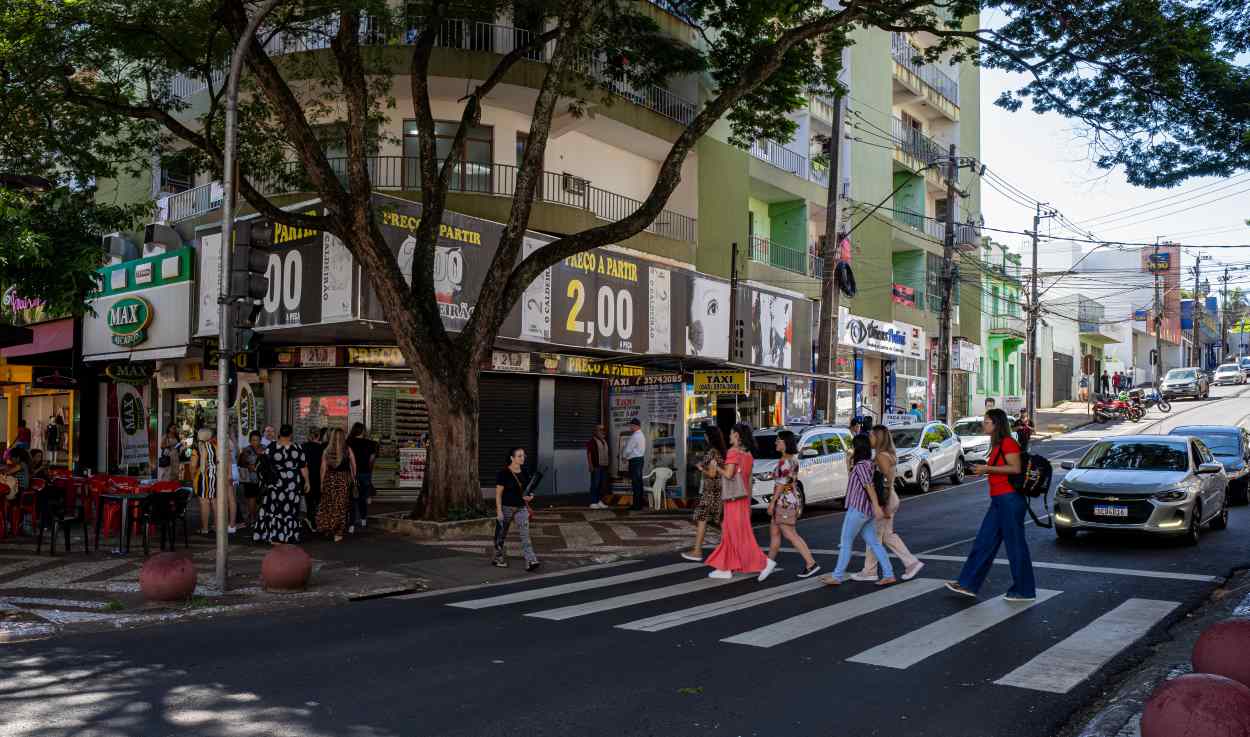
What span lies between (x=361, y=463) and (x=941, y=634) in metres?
11.0

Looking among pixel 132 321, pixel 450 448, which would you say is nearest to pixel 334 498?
pixel 450 448

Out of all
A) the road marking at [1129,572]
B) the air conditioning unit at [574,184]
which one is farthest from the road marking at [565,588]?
the air conditioning unit at [574,184]

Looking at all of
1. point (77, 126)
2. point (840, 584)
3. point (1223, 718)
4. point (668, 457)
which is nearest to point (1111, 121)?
point (840, 584)

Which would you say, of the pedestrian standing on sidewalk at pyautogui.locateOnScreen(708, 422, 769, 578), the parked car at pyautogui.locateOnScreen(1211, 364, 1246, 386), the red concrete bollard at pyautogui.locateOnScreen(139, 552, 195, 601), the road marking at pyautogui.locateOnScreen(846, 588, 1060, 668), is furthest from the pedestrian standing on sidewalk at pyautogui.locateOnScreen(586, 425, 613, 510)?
the parked car at pyautogui.locateOnScreen(1211, 364, 1246, 386)

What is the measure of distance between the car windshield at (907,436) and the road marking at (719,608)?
12.6 m

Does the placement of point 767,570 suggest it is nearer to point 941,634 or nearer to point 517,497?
point 941,634

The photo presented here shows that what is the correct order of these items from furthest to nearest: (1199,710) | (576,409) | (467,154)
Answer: (576,409) → (467,154) → (1199,710)

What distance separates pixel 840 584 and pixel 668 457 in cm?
1014

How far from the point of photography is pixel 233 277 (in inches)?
431

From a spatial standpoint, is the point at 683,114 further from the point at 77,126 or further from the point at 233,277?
the point at 233,277

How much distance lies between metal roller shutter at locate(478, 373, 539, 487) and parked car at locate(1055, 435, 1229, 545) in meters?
12.4

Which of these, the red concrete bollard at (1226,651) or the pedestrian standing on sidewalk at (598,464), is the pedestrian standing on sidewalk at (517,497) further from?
the red concrete bollard at (1226,651)

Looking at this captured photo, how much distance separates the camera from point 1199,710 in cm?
421

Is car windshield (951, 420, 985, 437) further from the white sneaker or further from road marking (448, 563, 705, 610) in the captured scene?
the white sneaker
